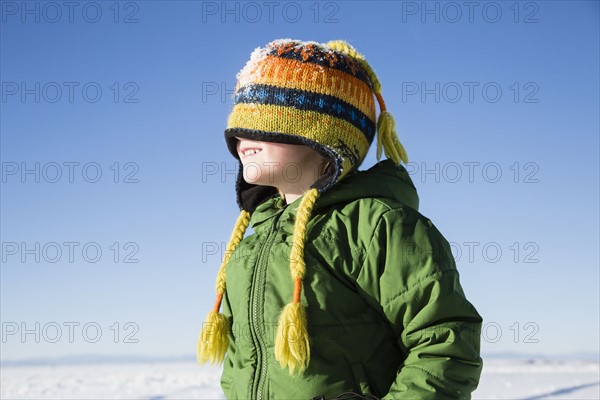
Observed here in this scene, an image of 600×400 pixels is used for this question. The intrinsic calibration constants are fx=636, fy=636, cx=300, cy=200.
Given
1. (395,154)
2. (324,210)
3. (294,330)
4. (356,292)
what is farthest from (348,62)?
(294,330)

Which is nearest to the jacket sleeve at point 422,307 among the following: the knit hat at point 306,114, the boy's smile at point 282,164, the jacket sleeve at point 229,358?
the knit hat at point 306,114

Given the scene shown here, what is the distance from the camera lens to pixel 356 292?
186 cm

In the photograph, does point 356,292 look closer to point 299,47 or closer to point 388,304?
point 388,304

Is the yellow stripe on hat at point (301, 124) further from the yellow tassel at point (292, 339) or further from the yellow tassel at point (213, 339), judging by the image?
the yellow tassel at point (213, 339)

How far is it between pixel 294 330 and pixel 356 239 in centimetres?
33

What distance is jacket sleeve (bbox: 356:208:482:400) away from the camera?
5.59 feet

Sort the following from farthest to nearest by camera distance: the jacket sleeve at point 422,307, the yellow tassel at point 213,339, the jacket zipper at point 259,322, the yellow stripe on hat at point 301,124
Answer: the yellow tassel at point 213,339, the yellow stripe on hat at point 301,124, the jacket zipper at point 259,322, the jacket sleeve at point 422,307

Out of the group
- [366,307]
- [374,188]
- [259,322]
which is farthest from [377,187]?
[259,322]

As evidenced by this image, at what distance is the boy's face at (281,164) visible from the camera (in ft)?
6.83

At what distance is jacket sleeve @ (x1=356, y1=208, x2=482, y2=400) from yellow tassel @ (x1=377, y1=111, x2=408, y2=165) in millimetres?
397

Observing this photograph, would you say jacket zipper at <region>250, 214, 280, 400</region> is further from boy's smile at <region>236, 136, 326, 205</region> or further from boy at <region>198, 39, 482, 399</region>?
boy's smile at <region>236, 136, 326, 205</region>

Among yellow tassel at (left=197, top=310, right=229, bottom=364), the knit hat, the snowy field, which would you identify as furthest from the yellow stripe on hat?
the snowy field

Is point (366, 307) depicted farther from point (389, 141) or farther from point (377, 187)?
point (389, 141)

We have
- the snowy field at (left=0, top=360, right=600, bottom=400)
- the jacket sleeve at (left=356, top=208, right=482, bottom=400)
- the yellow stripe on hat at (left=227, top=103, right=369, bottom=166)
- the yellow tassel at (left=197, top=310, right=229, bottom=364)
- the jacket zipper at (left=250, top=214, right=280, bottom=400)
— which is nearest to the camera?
the jacket sleeve at (left=356, top=208, right=482, bottom=400)
